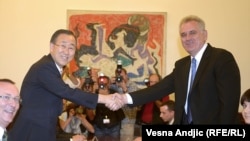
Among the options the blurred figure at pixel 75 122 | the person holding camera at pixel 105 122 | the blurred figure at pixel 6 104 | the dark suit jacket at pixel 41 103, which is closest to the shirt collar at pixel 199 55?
the dark suit jacket at pixel 41 103

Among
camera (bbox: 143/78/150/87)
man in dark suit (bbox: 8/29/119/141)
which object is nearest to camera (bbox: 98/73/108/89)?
camera (bbox: 143/78/150/87)

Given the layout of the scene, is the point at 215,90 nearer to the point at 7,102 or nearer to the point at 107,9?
the point at 7,102

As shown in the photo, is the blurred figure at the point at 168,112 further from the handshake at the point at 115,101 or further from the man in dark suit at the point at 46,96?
the man in dark suit at the point at 46,96

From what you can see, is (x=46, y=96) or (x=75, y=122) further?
(x=75, y=122)

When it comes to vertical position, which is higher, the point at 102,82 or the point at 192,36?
the point at 192,36

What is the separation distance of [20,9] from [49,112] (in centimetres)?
333

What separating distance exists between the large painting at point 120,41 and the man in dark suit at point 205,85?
2.49m

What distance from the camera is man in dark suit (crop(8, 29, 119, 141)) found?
238cm

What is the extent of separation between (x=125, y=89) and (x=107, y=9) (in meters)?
1.15

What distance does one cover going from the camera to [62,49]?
2.56 metres

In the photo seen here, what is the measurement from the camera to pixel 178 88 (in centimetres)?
272

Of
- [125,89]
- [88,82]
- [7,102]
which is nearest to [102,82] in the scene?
[88,82]

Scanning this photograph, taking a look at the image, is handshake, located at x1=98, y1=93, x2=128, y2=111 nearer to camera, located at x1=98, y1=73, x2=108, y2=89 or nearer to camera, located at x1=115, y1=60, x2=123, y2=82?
camera, located at x1=98, y1=73, x2=108, y2=89

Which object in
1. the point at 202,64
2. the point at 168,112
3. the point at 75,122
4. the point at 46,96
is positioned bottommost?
the point at 75,122
